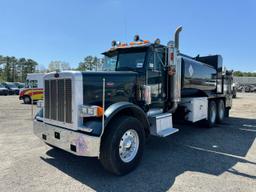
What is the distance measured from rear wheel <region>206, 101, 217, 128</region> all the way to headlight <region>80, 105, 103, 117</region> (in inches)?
222

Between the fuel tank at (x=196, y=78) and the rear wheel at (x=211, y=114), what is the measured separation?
0.54 metres

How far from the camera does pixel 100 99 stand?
3867mm

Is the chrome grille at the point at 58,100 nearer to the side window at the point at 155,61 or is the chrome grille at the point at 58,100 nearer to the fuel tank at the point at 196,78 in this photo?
the side window at the point at 155,61

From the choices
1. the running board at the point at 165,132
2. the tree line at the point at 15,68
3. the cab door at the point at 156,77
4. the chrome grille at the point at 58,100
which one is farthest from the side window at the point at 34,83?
the tree line at the point at 15,68

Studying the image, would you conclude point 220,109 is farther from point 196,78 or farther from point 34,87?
point 34,87

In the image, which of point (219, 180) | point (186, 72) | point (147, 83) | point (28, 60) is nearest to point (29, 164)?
point (147, 83)

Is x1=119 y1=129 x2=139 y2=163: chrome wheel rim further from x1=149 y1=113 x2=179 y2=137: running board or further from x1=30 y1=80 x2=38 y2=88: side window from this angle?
x1=30 y1=80 x2=38 y2=88: side window

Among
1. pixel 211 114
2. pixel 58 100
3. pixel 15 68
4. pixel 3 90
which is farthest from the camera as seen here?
pixel 15 68

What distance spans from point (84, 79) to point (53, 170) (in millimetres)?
1848

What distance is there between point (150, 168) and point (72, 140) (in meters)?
1.62

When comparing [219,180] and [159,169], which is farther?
[159,169]

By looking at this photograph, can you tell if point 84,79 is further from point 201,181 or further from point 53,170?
point 201,181

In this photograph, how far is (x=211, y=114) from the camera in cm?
809

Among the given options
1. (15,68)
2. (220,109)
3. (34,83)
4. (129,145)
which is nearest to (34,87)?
(34,83)
